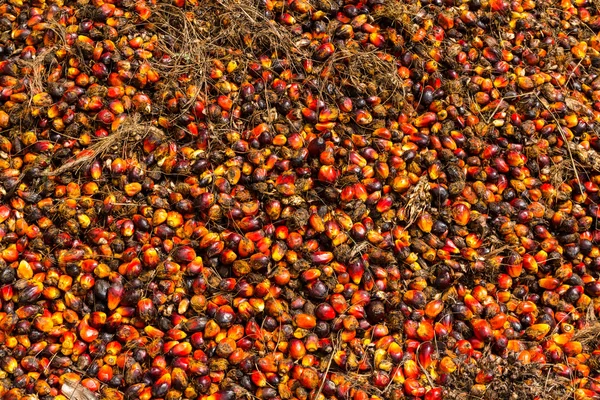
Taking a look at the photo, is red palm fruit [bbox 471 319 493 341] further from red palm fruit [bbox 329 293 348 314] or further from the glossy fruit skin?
red palm fruit [bbox 329 293 348 314]

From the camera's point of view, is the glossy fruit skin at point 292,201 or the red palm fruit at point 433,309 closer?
the glossy fruit skin at point 292,201

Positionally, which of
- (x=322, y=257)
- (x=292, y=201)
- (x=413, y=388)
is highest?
(x=292, y=201)

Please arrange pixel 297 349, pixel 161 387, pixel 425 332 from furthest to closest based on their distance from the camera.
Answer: pixel 425 332, pixel 297 349, pixel 161 387

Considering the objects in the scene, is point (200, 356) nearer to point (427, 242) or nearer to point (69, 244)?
point (69, 244)

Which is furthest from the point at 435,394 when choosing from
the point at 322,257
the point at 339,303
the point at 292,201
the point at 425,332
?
the point at 292,201

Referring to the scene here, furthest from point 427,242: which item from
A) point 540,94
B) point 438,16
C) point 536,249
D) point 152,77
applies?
Answer: point 152,77

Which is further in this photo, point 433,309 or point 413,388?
point 433,309

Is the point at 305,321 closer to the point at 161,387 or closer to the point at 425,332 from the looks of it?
the point at 425,332

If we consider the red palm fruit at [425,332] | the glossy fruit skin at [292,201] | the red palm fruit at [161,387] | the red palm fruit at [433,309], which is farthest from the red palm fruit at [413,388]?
the red palm fruit at [161,387]

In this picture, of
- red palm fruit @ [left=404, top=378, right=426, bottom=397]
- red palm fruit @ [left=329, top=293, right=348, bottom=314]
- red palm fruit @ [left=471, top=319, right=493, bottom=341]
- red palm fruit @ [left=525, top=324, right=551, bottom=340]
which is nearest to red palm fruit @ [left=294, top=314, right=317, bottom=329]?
red palm fruit @ [left=329, top=293, right=348, bottom=314]

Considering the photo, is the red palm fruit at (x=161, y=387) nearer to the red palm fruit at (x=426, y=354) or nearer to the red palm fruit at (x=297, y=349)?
the red palm fruit at (x=297, y=349)

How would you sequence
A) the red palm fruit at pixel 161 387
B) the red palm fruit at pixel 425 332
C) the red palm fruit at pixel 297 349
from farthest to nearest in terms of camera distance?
the red palm fruit at pixel 425 332, the red palm fruit at pixel 297 349, the red palm fruit at pixel 161 387
